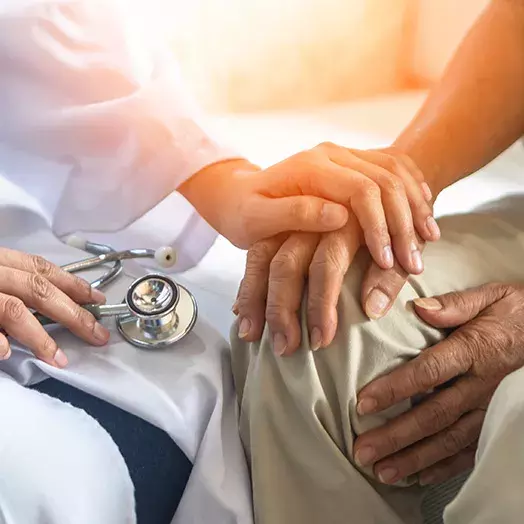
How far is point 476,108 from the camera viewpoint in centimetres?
74

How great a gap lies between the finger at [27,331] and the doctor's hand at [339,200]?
0.21 m

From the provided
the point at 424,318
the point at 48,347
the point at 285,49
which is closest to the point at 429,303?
the point at 424,318

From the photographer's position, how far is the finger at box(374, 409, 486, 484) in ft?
1.89

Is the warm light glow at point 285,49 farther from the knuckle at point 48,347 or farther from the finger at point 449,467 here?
the finger at point 449,467

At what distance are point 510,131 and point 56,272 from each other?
1.59 feet

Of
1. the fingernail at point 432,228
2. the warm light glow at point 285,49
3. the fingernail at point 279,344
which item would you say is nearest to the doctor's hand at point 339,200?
the fingernail at point 432,228

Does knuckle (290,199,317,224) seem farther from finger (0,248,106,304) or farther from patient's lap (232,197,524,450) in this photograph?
finger (0,248,106,304)

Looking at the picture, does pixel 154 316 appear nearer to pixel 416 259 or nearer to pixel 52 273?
pixel 52 273

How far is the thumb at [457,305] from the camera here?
1.92 feet

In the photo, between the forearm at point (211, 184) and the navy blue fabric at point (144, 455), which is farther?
the forearm at point (211, 184)

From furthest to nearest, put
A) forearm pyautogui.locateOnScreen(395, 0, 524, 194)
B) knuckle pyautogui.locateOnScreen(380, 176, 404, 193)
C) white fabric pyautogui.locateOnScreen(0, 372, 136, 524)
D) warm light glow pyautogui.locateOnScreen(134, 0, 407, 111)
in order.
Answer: warm light glow pyautogui.locateOnScreen(134, 0, 407, 111) → forearm pyautogui.locateOnScreen(395, 0, 524, 194) → knuckle pyautogui.locateOnScreen(380, 176, 404, 193) → white fabric pyautogui.locateOnScreen(0, 372, 136, 524)

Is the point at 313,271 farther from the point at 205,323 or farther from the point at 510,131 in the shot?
the point at 510,131

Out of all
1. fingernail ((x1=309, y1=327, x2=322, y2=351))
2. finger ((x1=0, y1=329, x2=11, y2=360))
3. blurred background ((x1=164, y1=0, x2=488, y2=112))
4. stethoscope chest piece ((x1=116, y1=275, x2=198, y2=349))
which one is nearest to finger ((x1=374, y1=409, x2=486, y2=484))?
fingernail ((x1=309, y1=327, x2=322, y2=351))

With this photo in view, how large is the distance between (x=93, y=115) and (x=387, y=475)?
0.49 meters
